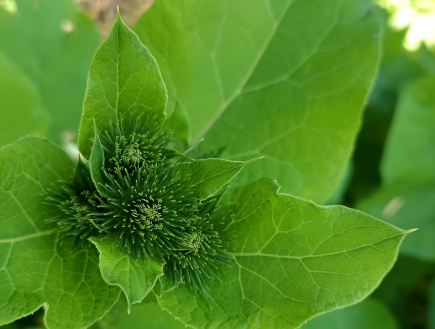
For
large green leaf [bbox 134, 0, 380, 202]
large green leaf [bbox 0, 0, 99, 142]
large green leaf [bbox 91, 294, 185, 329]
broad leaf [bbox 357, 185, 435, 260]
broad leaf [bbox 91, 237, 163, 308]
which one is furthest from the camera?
broad leaf [bbox 357, 185, 435, 260]

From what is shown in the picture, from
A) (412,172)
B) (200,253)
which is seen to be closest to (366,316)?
(412,172)

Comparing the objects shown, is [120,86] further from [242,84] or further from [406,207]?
[406,207]

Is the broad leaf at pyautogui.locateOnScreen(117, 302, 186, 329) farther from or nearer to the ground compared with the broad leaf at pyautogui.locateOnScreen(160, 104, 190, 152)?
nearer to the ground

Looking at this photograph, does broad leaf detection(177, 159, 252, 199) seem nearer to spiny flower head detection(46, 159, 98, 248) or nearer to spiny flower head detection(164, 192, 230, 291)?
spiny flower head detection(164, 192, 230, 291)

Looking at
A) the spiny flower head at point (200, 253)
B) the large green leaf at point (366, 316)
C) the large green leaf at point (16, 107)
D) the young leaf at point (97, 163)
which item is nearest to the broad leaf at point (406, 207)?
the large green leaf at point (366, 316)

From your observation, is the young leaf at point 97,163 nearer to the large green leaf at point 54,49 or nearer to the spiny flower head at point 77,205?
the spiny flower head at point 77,205

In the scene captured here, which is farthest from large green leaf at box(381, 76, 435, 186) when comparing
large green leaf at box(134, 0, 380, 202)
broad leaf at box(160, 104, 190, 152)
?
broad leaf at box(160, 104, 190, 152)
